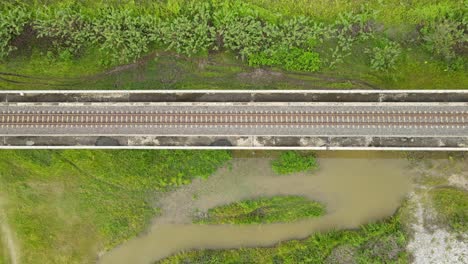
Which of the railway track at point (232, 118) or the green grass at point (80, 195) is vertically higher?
the railway track at point (232, 118)

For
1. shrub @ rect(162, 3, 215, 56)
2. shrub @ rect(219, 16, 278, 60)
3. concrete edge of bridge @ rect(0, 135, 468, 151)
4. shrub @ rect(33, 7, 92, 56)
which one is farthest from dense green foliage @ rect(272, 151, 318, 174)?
shrub @ rect(33, 7, 92, 56)

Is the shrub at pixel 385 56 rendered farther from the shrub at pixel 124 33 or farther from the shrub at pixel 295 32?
the shrub at pixel 124 33

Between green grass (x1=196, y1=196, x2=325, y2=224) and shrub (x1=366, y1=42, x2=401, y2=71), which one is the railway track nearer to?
shrub (x1=366, y1=42, x2=401, y2=71)

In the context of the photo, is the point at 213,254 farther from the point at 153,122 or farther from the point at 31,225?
the point at 31,225

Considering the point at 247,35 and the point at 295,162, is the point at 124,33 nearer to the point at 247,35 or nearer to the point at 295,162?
the point at 247,35

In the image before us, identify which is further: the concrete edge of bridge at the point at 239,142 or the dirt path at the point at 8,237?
the dirt path at the point at 8,237

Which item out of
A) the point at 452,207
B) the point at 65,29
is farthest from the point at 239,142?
the point at 452,207

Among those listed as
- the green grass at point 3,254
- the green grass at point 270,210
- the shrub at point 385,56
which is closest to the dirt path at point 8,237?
the green grass at point 3,254
